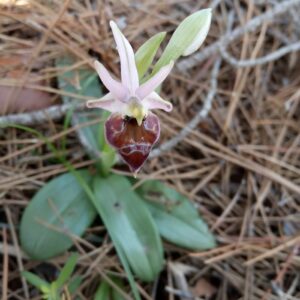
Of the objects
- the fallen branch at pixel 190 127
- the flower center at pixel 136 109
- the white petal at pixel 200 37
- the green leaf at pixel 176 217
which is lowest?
the green leaf at pixel 176 217

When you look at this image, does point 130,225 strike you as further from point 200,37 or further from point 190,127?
point 200,37

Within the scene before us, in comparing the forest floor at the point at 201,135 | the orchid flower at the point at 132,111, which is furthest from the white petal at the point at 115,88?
the forest floor at the point at 201,135

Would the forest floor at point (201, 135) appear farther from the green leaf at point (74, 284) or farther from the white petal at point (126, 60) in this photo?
the white petal at point (126, 60)

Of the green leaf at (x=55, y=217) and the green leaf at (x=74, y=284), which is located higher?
the green leaf at (x=55, y=217)

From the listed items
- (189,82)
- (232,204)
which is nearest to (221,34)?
(189,82)

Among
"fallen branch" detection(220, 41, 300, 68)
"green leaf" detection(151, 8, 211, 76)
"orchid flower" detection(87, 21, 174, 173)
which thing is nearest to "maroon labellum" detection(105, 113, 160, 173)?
"orchid flower" detection(87, 21, 174, 173)

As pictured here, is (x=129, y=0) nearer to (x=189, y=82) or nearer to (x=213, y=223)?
(x=189, y=82)

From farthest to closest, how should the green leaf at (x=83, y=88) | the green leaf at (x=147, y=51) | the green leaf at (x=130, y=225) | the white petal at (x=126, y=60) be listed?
the green leaf at (x=83, y=88) < the green leaf at (x=130, y=225) < the green leaf at (x=147, y=51) < the white petal at (x=126, y=60)
